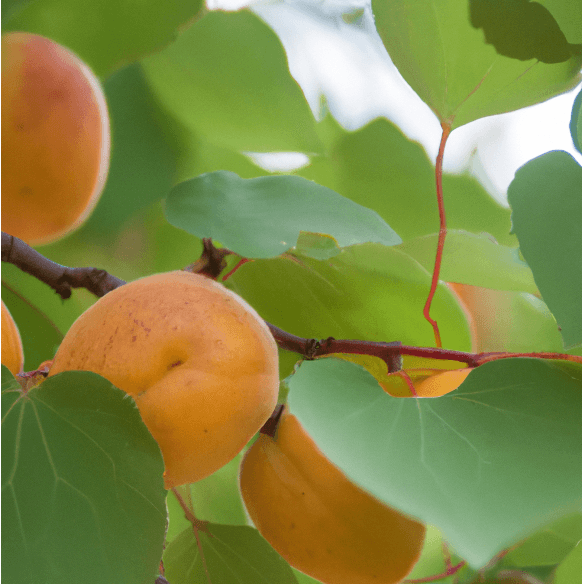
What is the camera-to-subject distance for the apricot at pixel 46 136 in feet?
0.93

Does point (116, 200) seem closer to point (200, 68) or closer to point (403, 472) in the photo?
point (200, 68)

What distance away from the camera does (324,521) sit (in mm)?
256

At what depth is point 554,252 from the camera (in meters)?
0.21

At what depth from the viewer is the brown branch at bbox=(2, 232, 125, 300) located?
0.28 m

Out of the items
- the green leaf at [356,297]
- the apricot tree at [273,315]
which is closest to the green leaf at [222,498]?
the apricot tree at [273,315]

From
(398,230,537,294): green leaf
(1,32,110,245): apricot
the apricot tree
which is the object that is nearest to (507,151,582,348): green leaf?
the apricot tree

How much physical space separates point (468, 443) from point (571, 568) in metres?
0.11

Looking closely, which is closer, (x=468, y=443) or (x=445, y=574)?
(x=468, y=443)

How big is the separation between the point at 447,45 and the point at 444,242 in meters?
0.10

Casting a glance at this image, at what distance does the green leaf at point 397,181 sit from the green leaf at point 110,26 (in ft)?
0.42

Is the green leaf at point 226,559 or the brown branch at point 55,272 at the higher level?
the brown branch at point 55,272

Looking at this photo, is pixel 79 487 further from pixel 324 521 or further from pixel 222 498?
pixel 222 498

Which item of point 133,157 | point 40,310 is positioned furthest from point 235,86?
point 40,310

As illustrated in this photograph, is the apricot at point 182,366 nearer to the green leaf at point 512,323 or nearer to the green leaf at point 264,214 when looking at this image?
the green leaf at point 264,214
